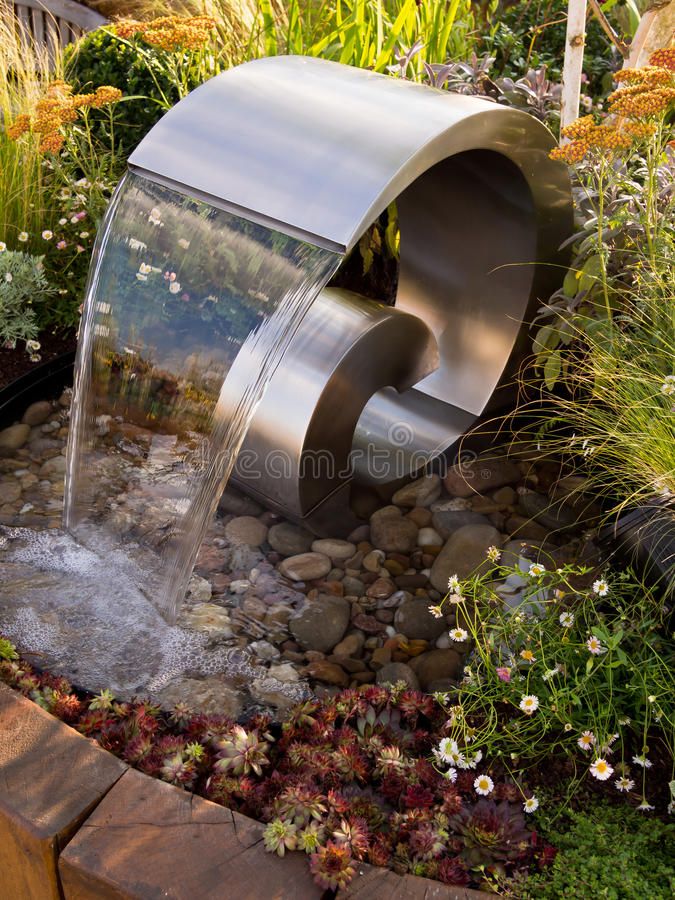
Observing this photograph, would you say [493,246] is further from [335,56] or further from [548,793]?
[548,793]

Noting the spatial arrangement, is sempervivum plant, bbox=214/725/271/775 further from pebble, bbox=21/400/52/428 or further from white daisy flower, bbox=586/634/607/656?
pebble, bbox=21/400/52/428

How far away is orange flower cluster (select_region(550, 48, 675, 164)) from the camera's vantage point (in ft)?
6.93

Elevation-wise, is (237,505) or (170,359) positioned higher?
(170,359)

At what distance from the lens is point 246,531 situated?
278 cm

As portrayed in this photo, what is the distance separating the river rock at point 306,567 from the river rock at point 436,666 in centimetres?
44

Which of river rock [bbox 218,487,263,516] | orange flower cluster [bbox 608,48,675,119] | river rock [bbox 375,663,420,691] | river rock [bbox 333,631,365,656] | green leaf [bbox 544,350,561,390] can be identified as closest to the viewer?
orange flower cluster [bbox 608,48,675,119]

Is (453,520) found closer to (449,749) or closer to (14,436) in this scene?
(449,749)

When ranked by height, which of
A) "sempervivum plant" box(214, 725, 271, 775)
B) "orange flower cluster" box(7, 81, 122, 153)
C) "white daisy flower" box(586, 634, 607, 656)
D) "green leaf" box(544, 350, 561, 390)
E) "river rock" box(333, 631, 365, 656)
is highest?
"orange flower cluster" box(7, 81, 122, 153)

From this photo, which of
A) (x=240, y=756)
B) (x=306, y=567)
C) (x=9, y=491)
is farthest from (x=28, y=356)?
(x=240, y=756)

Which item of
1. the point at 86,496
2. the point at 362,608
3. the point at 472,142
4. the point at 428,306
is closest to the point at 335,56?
the point at 428,306

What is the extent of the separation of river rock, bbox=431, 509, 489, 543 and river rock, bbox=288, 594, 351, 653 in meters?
0.42

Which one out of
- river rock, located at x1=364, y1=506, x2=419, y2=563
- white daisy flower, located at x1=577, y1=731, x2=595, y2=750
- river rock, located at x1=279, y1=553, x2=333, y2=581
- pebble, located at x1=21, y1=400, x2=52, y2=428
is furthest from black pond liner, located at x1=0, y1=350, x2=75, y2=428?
white daisy flower, located at x1=577, y1=731, x2=595, y2=750

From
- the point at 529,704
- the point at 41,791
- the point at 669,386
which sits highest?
the point at 669,386

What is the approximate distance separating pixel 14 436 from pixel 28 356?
374mm
